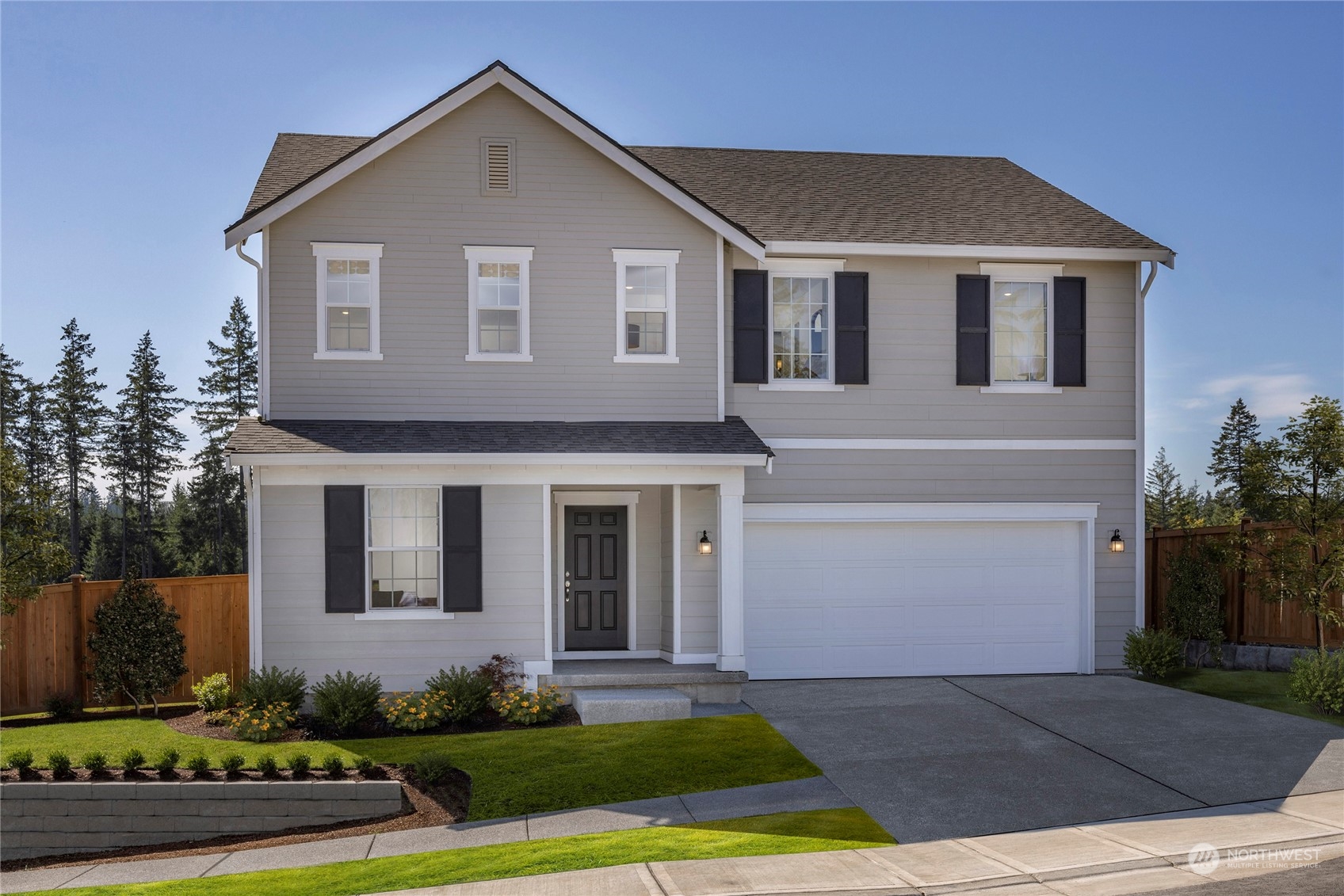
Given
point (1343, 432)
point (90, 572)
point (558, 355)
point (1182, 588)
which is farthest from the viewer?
point (90, 572)

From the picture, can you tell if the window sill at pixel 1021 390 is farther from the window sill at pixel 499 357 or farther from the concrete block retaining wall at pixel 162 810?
the concrete block retaining wall at pixel 162 810

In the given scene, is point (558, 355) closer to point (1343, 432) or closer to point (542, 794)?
point (542, 794)

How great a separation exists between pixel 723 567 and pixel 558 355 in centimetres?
352

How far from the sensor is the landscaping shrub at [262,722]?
11.8 m

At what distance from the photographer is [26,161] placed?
15711 mm

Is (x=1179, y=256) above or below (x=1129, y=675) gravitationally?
above

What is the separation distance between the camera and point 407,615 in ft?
43.1

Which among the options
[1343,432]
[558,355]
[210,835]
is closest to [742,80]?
[558,355]

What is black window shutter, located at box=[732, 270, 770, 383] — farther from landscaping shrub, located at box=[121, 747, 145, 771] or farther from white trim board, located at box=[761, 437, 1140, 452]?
landscaping shrub, located at box=[121, 747, 145, 771]

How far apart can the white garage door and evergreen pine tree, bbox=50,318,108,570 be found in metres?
27.6

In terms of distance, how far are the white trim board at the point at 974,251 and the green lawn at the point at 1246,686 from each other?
569 cm

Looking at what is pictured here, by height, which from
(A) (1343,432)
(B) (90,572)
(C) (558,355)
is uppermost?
(C) (558,355)

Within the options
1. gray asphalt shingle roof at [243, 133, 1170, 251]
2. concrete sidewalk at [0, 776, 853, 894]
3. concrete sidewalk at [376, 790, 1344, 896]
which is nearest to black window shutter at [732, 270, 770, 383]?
gray asphalt shingle roof at [243, 133, 1170, 251]

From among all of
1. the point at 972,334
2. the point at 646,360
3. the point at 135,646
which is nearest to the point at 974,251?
the point at 972,334
